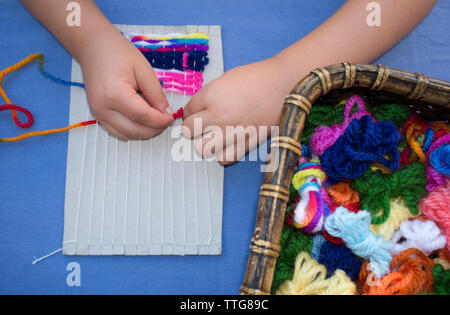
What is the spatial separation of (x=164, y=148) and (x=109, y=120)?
81mm

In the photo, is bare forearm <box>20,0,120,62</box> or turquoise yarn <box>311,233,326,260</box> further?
bare forearm <box>20,0,120,62</box>

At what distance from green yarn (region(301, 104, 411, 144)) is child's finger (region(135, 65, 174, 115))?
187 mm

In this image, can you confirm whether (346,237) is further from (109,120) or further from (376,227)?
(109,120)

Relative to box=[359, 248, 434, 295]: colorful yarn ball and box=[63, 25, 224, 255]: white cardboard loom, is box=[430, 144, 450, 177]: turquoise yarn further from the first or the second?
box=[63, 25, 224, 255]: white cardboard loom

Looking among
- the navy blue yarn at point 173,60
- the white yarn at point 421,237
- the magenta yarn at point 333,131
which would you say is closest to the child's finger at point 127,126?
the navy blue yarn at point 173,60

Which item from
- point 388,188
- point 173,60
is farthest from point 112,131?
point 388,188

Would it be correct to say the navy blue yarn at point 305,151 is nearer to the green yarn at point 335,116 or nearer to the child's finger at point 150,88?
the green yarn at point 335,116

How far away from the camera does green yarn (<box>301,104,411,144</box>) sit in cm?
40

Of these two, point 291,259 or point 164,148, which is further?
point 164,148

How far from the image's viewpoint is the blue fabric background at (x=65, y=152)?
462 millimetres

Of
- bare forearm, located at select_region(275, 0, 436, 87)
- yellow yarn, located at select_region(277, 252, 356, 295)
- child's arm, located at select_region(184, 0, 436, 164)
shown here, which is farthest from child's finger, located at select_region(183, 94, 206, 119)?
Answer: yellow yarn, located at select_region(277, 252, 356, 295)

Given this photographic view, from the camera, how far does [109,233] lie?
1.53 feet

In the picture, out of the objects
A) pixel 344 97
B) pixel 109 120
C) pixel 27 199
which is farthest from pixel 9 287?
pixel 344 97

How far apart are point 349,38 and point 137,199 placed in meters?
0.35
